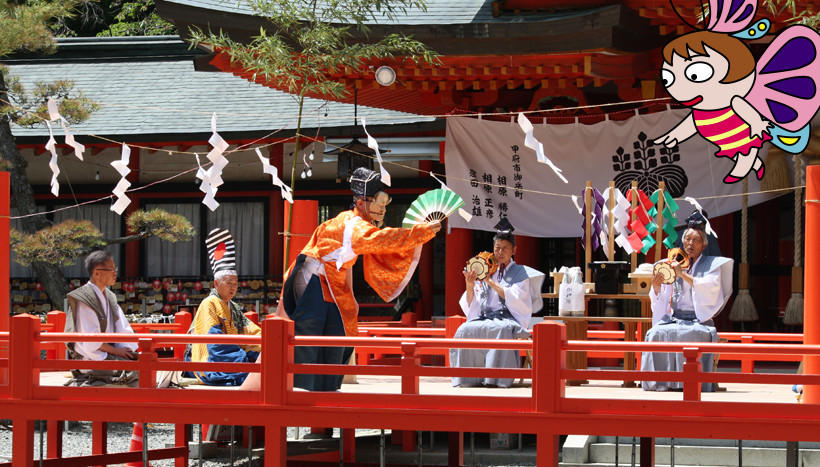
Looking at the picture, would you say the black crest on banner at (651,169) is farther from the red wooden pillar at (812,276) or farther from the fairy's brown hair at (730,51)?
the red wooden pillar at (812,276)

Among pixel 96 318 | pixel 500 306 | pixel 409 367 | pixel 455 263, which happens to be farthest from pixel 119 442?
pixel 409 367

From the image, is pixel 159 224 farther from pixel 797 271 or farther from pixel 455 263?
pixel 797 271

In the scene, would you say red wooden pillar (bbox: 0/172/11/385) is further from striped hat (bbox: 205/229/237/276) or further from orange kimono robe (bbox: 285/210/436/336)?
orange kimono robe (bbox: 285/210/436/336)

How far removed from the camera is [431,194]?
26.8 ft

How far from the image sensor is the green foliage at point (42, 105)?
13094 mm

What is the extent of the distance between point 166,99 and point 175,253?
2.54 metres

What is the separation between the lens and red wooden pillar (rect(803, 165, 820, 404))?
6.89 metres

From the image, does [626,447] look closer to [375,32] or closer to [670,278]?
[670,278]

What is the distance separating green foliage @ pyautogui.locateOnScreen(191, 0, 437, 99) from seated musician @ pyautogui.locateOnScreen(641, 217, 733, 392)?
326cm

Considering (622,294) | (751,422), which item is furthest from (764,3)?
(751,422)

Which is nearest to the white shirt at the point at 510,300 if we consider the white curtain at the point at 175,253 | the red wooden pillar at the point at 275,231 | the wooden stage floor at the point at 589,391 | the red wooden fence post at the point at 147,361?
the wooden stage floor at the point at 589,391

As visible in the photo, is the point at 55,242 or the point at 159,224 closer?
the point at 55,242

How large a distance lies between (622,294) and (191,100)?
390 inches

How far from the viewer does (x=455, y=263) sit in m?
13.0
